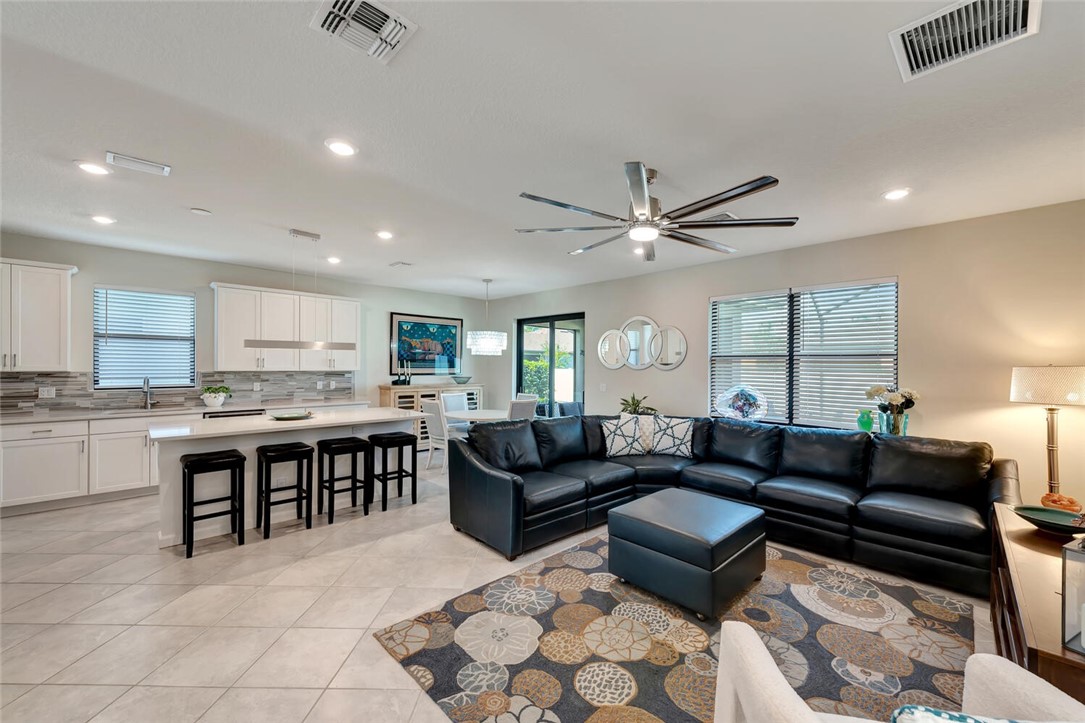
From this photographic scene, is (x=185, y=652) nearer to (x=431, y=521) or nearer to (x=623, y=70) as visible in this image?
(x=431, y=521)

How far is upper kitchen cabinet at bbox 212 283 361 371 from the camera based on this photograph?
516cm

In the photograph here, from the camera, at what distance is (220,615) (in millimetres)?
2451

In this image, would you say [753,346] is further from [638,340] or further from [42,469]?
[42,469]

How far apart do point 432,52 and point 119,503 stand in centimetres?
546

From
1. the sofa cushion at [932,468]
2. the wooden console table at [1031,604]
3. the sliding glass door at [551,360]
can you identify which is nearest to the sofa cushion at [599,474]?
the sofa cushion at [932,468]

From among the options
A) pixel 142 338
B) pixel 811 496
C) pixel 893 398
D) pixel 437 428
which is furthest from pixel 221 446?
pixel 893 398

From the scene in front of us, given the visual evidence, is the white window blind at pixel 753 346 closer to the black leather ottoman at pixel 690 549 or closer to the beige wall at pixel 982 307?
the beige wall at pixel 982 307

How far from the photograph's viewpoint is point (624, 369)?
611 centimetres

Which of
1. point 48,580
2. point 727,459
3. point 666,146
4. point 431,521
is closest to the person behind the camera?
point 666,146

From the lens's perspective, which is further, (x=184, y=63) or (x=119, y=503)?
(x=119, y=503)

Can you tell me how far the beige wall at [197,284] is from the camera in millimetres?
4496

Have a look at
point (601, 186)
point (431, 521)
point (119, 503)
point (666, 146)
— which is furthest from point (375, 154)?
point (119, 503)

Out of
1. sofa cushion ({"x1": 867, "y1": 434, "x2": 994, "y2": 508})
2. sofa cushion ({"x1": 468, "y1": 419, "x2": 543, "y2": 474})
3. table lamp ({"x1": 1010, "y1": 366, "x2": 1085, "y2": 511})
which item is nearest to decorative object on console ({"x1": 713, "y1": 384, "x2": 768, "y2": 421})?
sofa cushion ({"x1": 867, "y1": 434, "x2": 994, "y2": 508})

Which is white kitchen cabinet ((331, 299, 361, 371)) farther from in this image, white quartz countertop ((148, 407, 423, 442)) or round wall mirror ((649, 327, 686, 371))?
round wall mirror ((649, 327, 686, 371))
